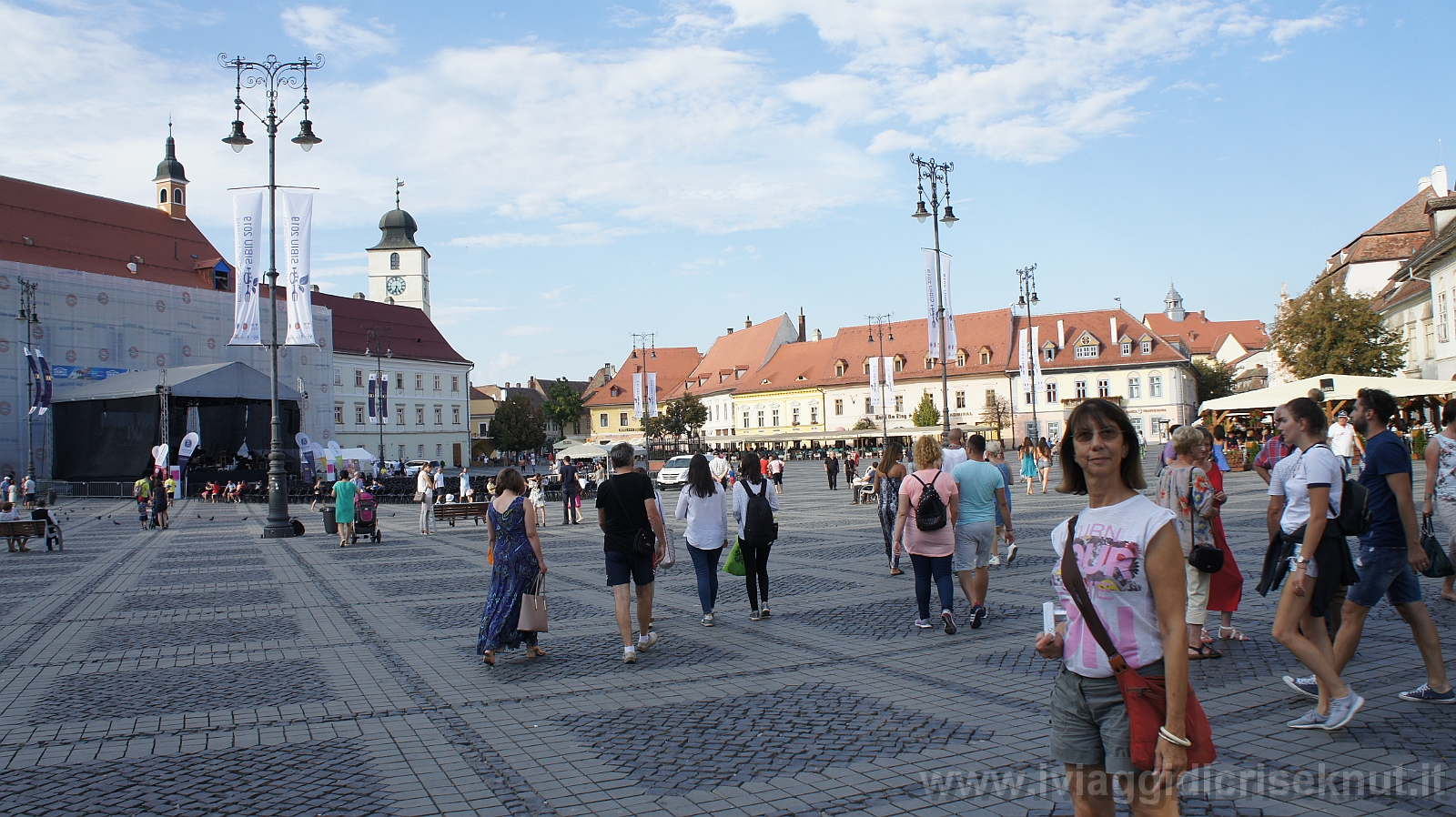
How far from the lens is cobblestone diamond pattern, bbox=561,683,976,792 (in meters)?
5.27

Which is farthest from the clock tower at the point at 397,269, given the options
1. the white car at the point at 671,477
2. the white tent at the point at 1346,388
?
the white tent at the point at 1346,388

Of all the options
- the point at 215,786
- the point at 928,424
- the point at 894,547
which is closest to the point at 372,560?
the point at 894,547

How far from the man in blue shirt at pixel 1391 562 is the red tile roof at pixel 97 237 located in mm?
59902

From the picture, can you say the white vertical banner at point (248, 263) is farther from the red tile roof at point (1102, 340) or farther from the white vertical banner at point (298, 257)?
the red tile roof at point (1102, 340)

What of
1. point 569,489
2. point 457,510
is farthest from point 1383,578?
point 457,510

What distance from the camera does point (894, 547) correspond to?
39.5 feet

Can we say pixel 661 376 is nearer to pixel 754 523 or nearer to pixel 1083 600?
pixel 754 523

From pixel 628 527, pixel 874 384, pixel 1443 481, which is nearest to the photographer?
pixel 1443 481

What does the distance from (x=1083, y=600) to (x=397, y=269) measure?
338 ft

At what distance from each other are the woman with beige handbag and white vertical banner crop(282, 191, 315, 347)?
1688 centimetres

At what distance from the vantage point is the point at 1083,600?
315cm

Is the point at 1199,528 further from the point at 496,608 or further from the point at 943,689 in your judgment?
the point at 496,608

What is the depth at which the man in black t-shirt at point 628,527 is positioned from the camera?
830 cm

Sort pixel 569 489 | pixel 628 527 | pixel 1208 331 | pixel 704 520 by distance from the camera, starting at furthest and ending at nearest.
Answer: pixel 1208 331, pixel 569 489, pixel 704 520, pixel 628 527
